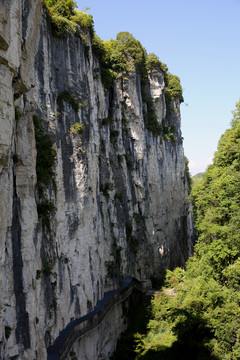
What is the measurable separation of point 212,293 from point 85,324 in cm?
746

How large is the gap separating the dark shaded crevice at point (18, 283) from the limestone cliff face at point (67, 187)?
0.04 metres

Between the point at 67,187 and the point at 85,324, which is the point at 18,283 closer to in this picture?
the point at 67,187

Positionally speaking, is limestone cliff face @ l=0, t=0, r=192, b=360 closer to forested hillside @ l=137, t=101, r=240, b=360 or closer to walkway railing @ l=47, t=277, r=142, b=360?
walkway railing @ l=47, t=277, r=142, b=360

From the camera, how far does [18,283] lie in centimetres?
1232

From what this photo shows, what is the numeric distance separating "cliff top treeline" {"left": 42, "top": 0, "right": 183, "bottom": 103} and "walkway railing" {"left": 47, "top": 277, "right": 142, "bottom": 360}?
55.0ft

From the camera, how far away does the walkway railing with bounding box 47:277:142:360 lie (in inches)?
615

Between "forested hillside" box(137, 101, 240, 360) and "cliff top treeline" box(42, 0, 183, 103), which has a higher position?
"cliff top treeline" box(42, 0, 183, 103)

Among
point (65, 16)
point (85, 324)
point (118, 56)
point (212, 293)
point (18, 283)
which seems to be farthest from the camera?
point (118, 56)

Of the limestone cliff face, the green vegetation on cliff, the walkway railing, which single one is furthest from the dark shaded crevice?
the green vegetation on cliff

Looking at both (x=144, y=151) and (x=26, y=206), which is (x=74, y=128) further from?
(x=144, y=151)

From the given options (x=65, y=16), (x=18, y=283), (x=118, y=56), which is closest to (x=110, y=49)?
(x=118, y=56)

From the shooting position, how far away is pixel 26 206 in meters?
13.2

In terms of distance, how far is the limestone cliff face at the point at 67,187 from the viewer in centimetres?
1154

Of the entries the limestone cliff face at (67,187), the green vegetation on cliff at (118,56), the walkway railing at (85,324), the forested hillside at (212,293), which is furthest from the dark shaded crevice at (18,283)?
the green vegetation on cliff at (118,56)
